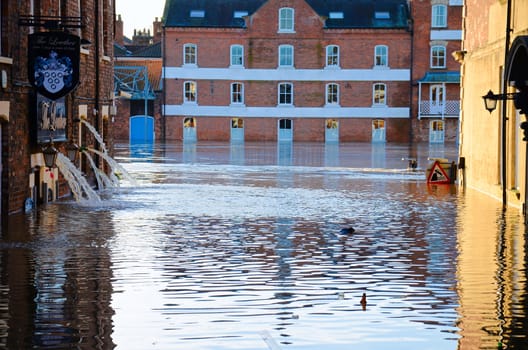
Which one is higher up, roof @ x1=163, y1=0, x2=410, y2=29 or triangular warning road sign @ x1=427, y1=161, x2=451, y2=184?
roof @ x1=163, y1=0, x2=410, y2=29

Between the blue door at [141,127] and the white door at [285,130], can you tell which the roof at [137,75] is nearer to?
the blue door at [141,127]

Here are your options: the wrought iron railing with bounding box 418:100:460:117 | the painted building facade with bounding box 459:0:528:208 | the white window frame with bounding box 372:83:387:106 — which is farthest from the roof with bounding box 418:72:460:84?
the painted building facade with bounding box 459:0:528:208

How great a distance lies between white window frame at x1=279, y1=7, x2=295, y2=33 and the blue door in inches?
423

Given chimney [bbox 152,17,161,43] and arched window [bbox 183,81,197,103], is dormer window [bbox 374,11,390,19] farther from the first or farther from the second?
chimney [bbox 152,17,161,43]

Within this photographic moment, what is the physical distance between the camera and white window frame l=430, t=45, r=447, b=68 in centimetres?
6900

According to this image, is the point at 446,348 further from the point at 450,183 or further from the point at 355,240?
the point at 450,183

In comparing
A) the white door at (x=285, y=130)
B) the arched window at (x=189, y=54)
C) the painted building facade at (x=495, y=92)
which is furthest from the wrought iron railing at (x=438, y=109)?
the painted building facade at (x=495, y=92)

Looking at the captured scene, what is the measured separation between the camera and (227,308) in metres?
9.89

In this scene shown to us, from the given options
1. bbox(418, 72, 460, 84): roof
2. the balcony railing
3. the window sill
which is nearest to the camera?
the window sill

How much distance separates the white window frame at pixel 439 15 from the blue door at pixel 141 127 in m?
19.9

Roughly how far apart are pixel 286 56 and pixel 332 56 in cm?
307

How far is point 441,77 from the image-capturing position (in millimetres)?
68250

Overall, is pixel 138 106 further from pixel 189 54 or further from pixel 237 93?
pixel 237 93

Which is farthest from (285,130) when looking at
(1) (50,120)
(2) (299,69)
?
(1) (50,120)
